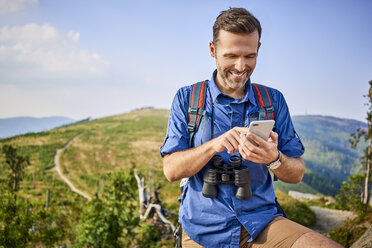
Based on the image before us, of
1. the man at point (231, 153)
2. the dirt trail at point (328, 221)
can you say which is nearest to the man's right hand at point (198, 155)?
the man at point (231, 153)

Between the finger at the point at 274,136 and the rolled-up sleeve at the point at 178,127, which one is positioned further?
the rolled-up sleeve at the point at 178,127

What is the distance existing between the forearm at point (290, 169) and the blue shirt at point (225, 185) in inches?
4.2

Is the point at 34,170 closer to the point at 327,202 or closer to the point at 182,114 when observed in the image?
the point at 327,202

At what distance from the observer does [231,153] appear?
7.01 ft

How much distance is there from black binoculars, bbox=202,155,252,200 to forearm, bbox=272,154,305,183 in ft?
0.91

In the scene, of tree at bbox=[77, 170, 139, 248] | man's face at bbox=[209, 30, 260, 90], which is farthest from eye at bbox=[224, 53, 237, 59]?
tree at bbox=[77, 170, 139, 248]

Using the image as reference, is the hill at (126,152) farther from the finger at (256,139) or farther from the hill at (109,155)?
the finger at (256,139)

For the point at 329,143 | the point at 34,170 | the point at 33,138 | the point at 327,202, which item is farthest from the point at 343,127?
the point at 33,138

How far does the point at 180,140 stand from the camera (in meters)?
2.27

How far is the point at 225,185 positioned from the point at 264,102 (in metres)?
0.87

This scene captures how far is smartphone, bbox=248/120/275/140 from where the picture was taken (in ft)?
5.87

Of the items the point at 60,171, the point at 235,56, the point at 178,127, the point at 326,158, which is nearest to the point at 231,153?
the point at 178,127

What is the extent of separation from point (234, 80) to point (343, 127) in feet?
413

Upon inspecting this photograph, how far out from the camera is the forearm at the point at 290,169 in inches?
84.1
